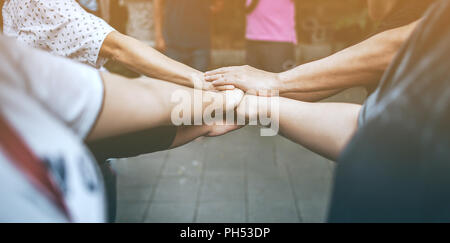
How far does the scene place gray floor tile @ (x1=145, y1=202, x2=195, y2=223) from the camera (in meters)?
2.81

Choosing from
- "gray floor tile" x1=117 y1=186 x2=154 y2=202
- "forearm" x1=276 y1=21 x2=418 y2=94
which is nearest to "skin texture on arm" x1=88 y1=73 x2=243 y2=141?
→ "forearm" x1=276 y1=21 x2=418 y2=94

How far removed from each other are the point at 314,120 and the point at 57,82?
62cm

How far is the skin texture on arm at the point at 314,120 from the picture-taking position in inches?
43.8

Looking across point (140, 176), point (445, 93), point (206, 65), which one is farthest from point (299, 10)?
point (140, 176)

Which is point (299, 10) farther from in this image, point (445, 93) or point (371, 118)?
point (445, 93)

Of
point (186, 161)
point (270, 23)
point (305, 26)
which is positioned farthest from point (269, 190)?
point (305, 26)

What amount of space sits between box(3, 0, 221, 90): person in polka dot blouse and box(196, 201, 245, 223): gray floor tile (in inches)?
68.9

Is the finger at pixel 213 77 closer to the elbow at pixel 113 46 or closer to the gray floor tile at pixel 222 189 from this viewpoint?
the elbow at pixel 113 46

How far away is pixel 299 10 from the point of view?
1.42 metres

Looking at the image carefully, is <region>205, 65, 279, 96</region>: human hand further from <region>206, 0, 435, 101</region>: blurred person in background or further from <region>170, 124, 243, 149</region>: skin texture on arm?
<region>170, 124, 243, 149</region>: skin texture on arm

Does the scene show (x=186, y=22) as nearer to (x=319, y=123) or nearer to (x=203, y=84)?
(x=203, y=84)

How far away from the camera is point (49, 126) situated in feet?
2.53

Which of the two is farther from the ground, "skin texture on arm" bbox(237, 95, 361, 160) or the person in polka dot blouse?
the person in polka dot blouse
